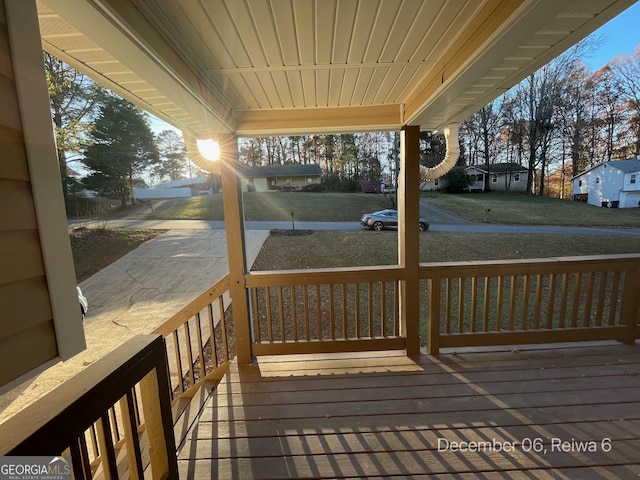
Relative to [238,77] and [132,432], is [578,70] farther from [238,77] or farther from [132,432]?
[132,432]

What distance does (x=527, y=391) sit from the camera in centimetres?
203

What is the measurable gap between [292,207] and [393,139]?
23.7 ft

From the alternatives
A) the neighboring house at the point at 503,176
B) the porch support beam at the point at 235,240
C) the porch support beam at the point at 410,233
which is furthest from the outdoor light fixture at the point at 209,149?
the neighboring house at the point at 503,176

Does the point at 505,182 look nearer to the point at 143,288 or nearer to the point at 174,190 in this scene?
the point at 174,190

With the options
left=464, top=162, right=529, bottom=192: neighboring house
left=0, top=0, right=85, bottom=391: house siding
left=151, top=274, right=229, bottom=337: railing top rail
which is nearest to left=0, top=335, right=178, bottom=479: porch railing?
left=0, top=0, right=85, bottom=391: house siding

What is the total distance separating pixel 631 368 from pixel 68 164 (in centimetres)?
971

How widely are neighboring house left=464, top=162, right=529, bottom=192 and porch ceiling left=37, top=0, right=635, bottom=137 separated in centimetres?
1601

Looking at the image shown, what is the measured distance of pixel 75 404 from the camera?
0.72 meters

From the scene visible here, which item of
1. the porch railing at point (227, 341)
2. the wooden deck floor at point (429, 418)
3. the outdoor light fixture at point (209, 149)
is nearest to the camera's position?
the porch railing at point (227, 341)

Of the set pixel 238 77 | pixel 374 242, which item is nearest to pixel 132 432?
pixel 238 77

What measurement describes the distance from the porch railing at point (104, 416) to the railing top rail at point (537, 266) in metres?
2.10

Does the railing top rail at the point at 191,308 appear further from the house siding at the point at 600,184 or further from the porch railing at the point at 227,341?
the house siding at the point at 600,184

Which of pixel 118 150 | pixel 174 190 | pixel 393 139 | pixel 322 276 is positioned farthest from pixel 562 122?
pixel 118 150

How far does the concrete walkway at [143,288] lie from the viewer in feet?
12.3
